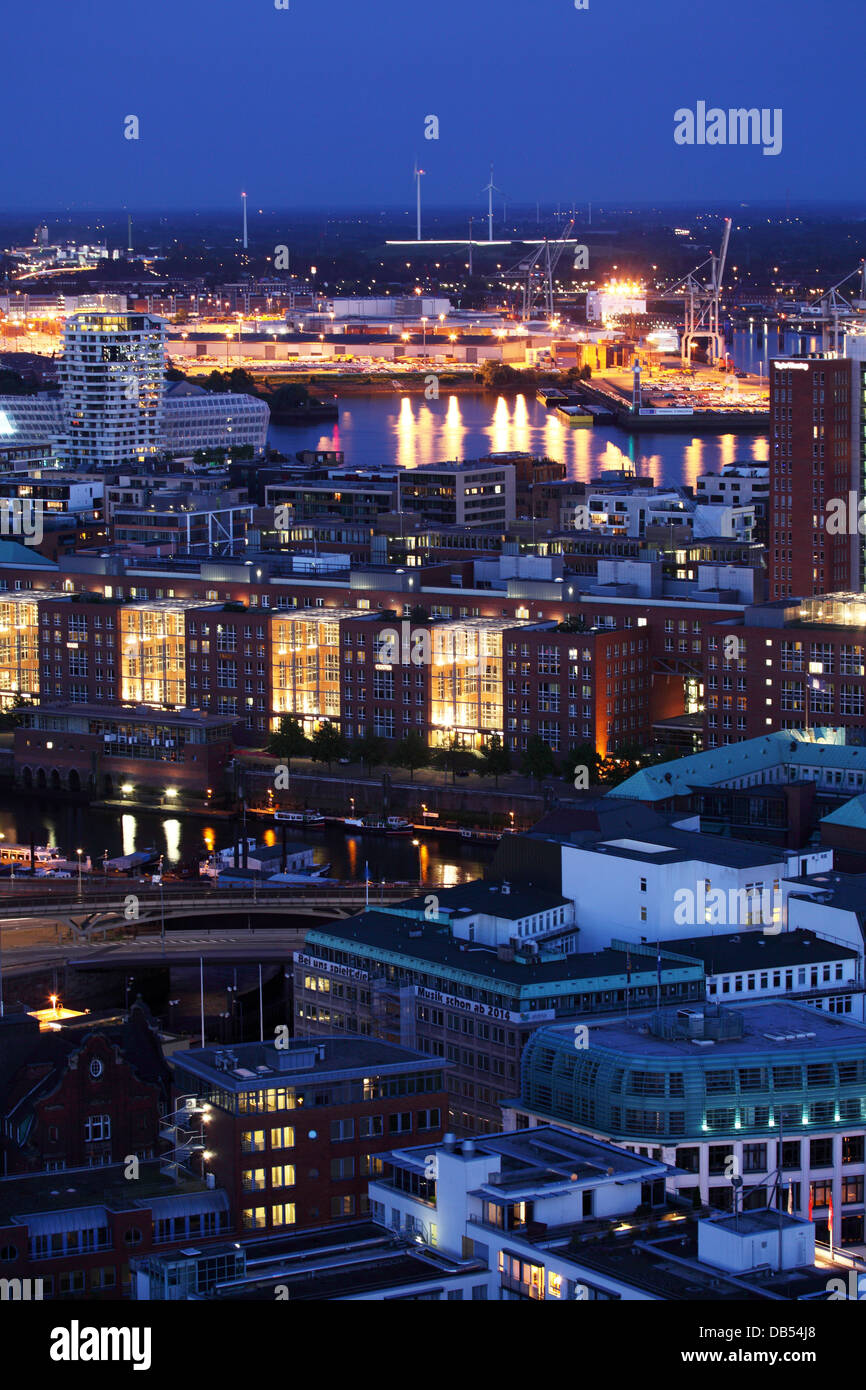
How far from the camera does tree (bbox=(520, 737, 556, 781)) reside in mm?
21562

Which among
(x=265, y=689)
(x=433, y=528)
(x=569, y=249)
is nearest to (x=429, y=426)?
(x=433, y=528)

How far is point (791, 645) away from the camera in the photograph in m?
20.9

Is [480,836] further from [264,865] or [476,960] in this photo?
[476,960]

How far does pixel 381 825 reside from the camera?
70.1ft

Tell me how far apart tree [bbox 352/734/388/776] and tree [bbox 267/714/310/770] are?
0.47 metres

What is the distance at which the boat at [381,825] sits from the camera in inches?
837

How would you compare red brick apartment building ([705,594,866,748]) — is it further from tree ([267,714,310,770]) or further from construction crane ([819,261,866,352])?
construction crane ([819,261,866,352])

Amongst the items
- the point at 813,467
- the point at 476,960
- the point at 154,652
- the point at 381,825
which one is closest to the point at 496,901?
the point at 476,960

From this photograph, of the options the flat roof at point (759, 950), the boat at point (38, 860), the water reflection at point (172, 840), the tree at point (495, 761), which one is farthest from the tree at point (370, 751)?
the flat roof at point (759, 950)

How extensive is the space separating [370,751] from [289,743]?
2.55 feet

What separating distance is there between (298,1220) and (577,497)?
78.7 ft

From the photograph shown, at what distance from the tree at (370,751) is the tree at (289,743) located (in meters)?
0.47

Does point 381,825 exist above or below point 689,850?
below

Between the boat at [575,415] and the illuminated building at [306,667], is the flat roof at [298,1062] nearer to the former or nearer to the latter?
the illuminated building at [306,667]
